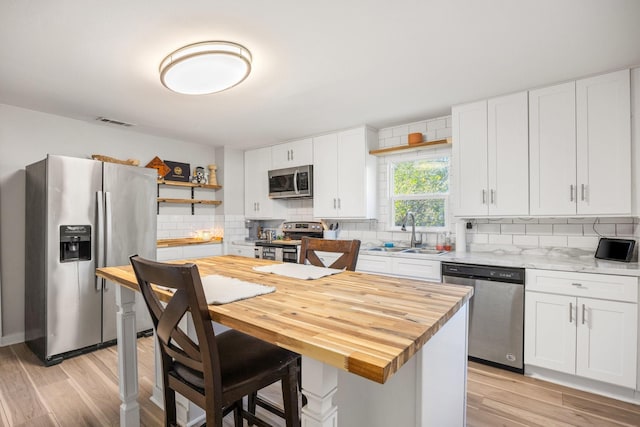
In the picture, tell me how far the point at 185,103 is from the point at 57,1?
1446mm

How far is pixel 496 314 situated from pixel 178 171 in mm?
4088

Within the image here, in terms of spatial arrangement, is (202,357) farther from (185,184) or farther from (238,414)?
(185,184)

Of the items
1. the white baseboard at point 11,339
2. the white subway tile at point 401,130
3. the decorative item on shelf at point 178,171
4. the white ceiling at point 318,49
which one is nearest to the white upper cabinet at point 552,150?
the white ceiling at point 318,49

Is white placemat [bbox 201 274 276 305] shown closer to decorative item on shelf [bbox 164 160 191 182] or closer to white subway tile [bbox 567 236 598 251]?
white subway tile [bbox 567 236 598 251]

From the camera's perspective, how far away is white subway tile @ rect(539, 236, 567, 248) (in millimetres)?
2816

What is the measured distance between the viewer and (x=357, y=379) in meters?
1.37

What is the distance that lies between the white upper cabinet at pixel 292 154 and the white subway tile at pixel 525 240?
97.9 inches

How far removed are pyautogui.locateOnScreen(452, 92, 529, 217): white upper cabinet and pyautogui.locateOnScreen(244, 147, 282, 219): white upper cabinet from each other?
2664 mm

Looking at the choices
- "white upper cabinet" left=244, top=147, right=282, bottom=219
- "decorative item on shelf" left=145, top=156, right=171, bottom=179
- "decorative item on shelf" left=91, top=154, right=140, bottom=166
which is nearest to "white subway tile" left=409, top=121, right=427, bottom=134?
"white upper cabinet" left=244, top=147, right=282, bottom=219

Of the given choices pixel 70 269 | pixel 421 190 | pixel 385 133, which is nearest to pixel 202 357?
pixel 70 269

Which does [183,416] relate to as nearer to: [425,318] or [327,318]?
[327,318]

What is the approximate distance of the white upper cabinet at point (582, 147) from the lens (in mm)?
2357

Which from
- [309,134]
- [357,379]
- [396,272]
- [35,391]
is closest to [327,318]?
[357,379]

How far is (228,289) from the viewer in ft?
4.47
